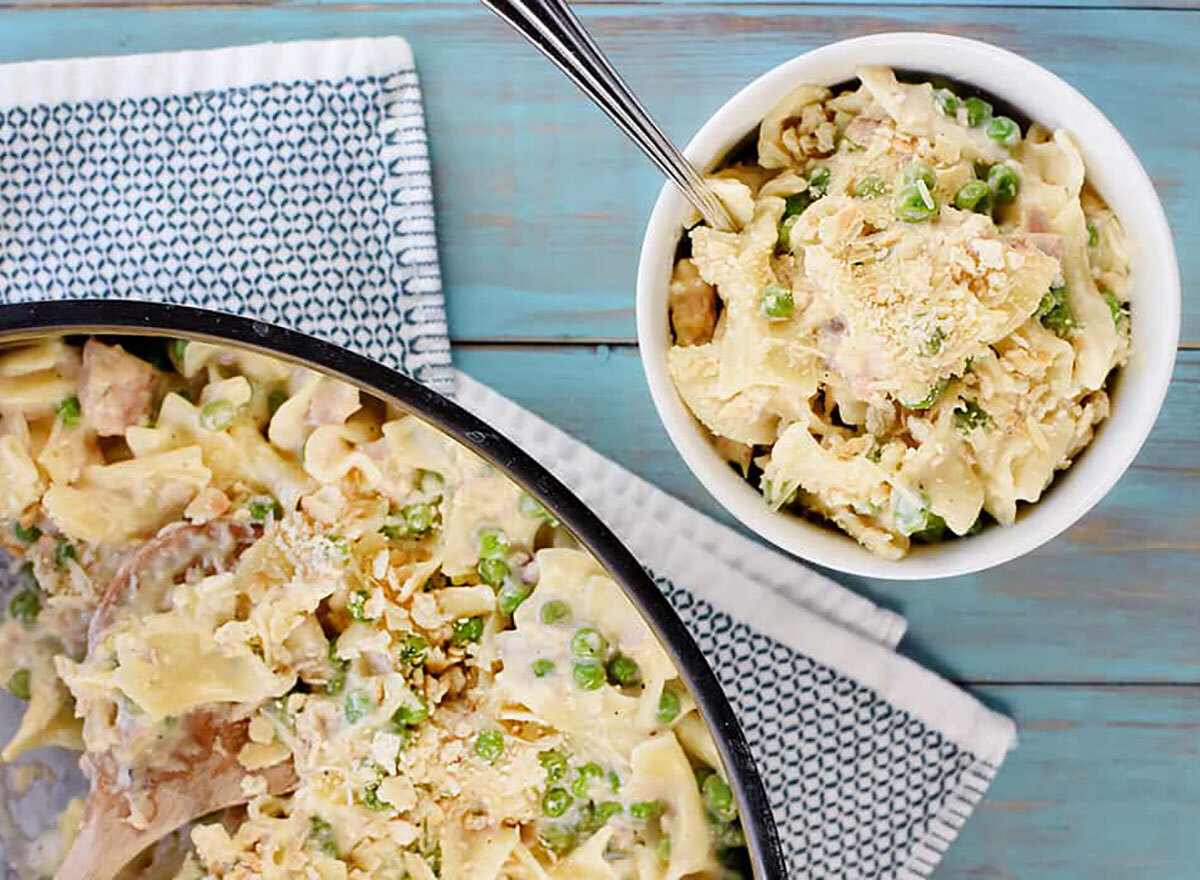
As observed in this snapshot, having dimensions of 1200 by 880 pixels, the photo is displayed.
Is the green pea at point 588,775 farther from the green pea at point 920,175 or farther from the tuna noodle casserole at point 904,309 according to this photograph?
the green pea at point 920,175

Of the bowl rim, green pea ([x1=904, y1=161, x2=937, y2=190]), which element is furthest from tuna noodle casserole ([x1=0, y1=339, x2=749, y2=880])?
green pea ([x1=904, y1=161, x2=937, y2=190])

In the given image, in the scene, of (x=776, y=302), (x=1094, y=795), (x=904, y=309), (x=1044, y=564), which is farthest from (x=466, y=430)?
(x=1094, y=795)

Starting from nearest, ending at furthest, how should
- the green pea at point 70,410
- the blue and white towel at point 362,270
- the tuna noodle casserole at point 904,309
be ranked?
the tuna noodle casserole at point 904,309
the green pea at point 70,410
the blue and white towel at point 362,270

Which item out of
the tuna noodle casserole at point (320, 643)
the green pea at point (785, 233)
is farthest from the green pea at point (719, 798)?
the green pea at point (785, 233)

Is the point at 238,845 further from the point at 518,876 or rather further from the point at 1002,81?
the point at 1002,81

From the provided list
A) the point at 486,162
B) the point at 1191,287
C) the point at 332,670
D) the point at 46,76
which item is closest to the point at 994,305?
the point at 1191,287

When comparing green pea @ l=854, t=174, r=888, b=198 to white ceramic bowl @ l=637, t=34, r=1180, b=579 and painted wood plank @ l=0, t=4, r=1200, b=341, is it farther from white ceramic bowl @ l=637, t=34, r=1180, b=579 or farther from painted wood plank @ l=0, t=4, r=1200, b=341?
painted wood plank @ l=0, t=4, r=1200, b=341

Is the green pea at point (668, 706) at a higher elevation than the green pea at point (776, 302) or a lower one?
lower
